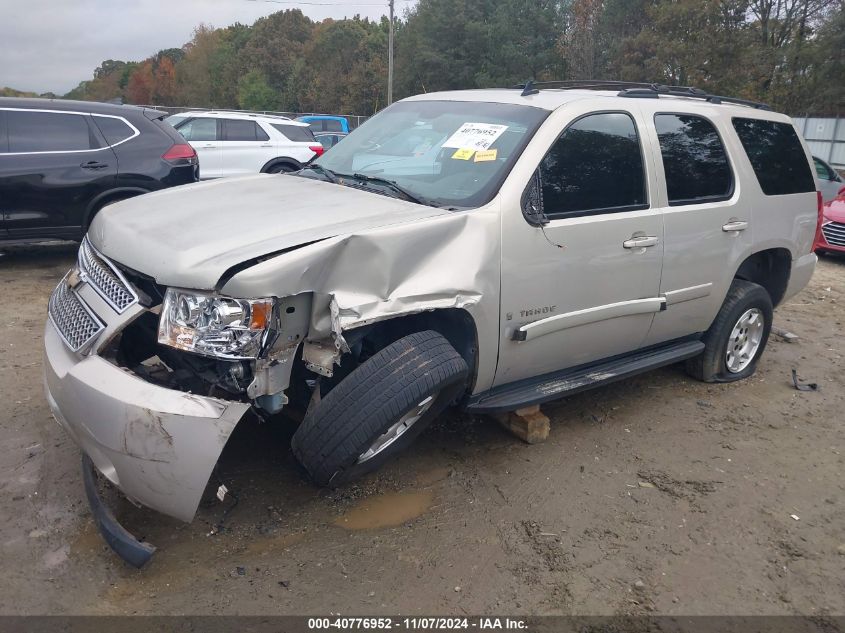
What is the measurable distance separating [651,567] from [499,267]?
146 centimetres

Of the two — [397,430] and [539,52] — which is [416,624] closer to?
[397,430]

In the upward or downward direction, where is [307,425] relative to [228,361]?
downward

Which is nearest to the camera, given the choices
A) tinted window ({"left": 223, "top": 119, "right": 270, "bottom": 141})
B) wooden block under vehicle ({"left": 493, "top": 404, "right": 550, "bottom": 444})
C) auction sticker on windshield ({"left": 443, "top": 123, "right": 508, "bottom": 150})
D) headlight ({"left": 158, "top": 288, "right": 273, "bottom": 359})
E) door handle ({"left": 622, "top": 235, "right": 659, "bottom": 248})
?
headlight ({"left": 158, "top": 288, "right": 273, "bottom": 359})

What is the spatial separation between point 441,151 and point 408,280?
1044 mm

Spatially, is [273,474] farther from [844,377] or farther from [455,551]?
[844,377]

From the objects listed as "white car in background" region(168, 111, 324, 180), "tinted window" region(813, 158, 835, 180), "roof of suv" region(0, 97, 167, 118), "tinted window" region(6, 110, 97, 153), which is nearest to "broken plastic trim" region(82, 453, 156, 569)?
"tinted window" region(6, 110, 97, 153)

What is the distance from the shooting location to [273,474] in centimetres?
346

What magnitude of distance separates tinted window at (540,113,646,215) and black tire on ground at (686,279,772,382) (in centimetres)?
129

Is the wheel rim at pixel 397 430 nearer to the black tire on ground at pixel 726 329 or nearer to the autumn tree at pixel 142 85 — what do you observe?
the black tire on ground at pixel 726 329

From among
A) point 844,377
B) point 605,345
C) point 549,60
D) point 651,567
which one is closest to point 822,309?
point 844,377

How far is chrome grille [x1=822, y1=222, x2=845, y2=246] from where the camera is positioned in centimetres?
974

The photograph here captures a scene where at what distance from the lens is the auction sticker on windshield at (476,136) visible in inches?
141

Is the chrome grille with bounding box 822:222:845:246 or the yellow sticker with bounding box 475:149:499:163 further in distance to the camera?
the chrome grille with bounding box 822:222:845:246

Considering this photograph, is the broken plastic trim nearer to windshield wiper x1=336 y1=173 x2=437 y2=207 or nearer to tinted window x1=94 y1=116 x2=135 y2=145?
windshield wiper x1=336 y1=173 x2=437 y2=207
